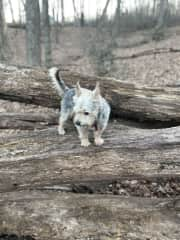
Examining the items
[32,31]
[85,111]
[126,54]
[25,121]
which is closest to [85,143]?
[85,111]

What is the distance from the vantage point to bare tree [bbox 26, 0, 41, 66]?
12.1m

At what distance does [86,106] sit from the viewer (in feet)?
12.7

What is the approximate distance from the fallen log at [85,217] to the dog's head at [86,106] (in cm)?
121

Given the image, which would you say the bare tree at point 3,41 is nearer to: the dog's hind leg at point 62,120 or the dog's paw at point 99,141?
the dog's hind leg at point 62,120

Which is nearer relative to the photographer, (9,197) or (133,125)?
(9,197)

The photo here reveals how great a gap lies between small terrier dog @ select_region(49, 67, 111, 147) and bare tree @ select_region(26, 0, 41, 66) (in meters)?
7.76

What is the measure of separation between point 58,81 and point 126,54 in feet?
43.1

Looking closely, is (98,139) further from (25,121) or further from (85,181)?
(25,121)

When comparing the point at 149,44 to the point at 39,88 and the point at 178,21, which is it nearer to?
the point at 178,21

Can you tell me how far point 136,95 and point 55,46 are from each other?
20.6m

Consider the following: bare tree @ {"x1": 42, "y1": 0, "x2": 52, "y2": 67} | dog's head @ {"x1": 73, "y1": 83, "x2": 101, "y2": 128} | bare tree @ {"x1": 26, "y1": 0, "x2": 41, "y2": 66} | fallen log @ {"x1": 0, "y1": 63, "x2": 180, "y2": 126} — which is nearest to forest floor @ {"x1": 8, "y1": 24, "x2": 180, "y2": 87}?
fallen log @ {"x1": 0, "y1": 63, "x2": 180, "y2": 126}

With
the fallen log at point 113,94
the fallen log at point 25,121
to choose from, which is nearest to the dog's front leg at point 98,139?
the fallen log at point 113,94

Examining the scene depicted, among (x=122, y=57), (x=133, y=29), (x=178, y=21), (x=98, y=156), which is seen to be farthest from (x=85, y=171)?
(x=178, y=21)

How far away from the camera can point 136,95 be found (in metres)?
5.60
